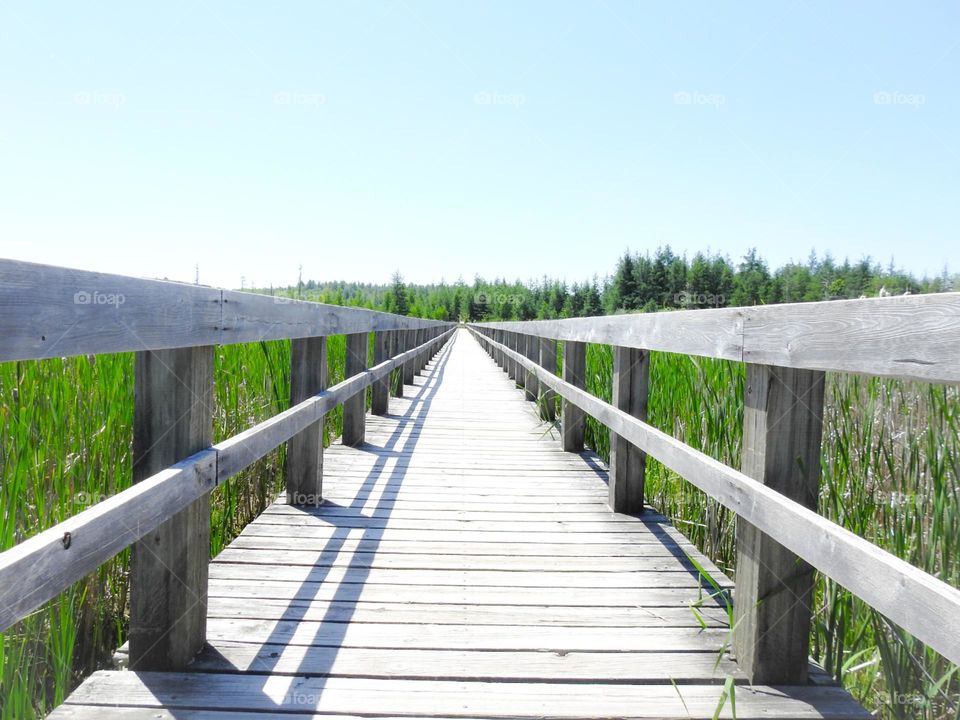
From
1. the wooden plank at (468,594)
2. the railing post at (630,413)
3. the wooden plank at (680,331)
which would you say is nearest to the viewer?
the wooden plank at (680,331)

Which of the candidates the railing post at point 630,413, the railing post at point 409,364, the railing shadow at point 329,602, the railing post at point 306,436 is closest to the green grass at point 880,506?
the railing post at point 630,413

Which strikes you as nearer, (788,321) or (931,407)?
(788,321)

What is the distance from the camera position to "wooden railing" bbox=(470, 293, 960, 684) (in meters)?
1.04

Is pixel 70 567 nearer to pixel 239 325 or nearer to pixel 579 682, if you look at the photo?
pixel 239 325

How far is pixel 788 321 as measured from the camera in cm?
152

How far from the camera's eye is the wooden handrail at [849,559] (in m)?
0.99

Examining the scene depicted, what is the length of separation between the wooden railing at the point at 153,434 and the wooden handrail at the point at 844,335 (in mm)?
1395

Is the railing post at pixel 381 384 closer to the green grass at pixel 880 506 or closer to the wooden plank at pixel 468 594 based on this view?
the green grass at pixel 880 506

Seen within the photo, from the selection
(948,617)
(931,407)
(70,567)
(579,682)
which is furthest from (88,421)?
(931,407)

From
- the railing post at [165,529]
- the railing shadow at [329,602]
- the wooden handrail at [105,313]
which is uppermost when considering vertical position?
the wooden handrail at [105,313]

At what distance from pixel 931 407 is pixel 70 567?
2.20 metres

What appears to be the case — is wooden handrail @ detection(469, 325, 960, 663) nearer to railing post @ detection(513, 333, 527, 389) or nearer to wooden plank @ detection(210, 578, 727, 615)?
wooden plank @ detection(210, 578, 727, 615)

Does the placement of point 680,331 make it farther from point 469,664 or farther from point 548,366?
point 548,366

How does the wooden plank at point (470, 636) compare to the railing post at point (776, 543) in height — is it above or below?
below
